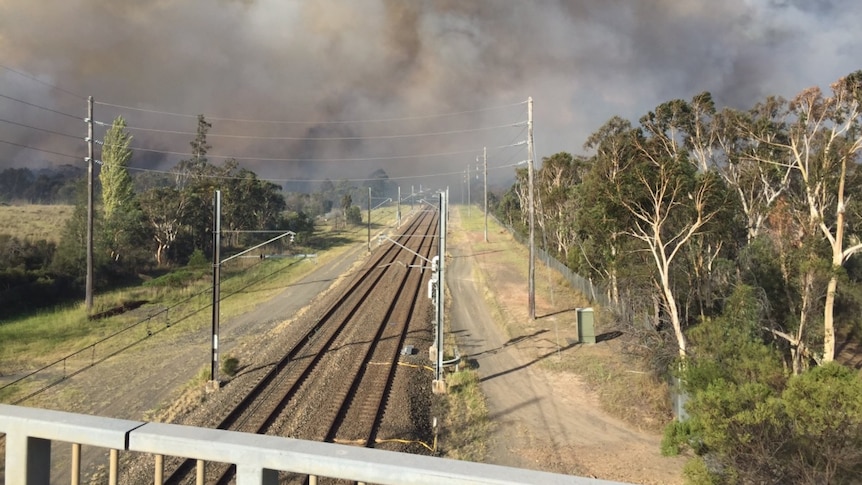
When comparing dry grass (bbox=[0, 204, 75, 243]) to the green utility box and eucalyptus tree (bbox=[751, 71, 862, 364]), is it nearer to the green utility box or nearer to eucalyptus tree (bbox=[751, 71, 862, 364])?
the green utility box

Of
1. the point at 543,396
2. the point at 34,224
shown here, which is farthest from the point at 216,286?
the point at 34,224

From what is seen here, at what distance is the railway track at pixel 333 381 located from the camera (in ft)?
48.3

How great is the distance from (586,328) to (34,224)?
207 feet

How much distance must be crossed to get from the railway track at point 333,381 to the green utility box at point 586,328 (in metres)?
8.69

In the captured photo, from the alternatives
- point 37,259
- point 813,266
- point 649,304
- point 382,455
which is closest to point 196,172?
point 37,259

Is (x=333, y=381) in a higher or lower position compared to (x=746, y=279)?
lower

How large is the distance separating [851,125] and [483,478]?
24070mm

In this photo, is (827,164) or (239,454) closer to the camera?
(239,454)

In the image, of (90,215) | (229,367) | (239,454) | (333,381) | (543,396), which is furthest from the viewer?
(90,215)

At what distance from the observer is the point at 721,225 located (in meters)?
20.8

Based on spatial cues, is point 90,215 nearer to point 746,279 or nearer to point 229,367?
point 229,367

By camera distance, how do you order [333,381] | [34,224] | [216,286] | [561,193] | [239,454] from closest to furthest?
[239,454]
[216,286]
[333,381]
[561,193]
[34,224]

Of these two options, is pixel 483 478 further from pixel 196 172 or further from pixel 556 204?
pixel 196 172

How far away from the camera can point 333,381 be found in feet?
61.7
